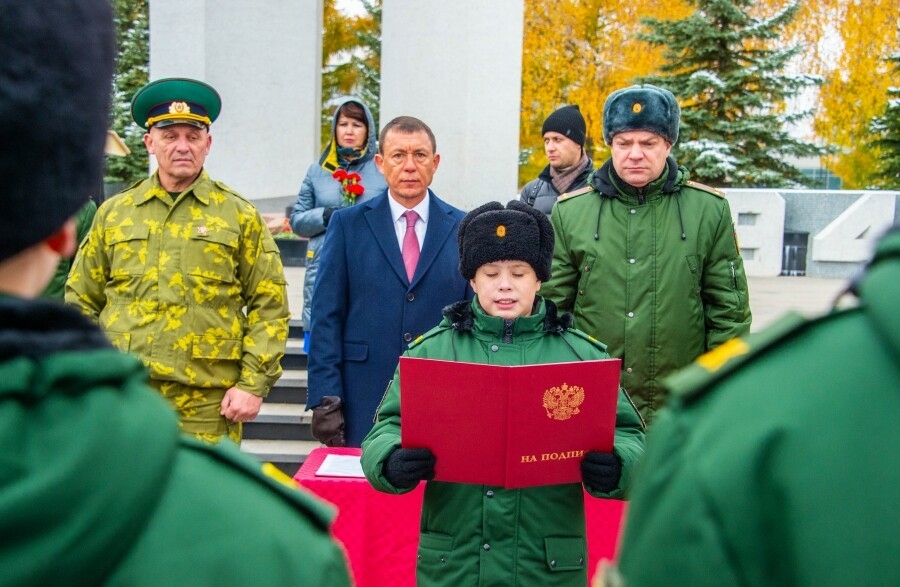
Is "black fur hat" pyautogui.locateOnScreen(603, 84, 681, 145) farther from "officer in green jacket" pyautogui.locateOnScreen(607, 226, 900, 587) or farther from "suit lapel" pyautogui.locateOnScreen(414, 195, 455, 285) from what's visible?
"officer in green jacket" pyautogui.locateOnScreen(607, 226, 900, 587)

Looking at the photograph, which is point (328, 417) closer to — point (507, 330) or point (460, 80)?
point (507, 330)

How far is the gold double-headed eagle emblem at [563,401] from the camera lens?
2666 mm

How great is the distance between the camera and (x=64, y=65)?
3.13 feet

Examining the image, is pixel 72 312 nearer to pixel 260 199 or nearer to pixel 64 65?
pixel 64 65

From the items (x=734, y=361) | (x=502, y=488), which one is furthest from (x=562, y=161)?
(x=734, y=361)

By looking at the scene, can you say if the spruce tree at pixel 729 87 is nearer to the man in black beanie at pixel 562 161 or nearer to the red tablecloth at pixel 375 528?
the man in black beanie at pixel 562 161

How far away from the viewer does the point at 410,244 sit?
4512 mm

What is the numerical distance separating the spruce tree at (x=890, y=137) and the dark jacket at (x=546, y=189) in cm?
1684

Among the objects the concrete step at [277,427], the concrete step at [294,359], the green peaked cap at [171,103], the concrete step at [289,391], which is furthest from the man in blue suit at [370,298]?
the concrete step at [294,359]

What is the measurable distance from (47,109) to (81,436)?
0.32 metres

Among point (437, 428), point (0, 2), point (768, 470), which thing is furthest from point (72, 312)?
point (437, 428)

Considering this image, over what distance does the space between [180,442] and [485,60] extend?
7.14m

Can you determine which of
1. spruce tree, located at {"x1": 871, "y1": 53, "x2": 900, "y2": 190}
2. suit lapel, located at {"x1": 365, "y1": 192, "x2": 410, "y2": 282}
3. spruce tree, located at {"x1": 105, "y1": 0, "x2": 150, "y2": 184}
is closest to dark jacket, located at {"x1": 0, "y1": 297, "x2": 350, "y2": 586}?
suit lapel, located at {"x1": 365, "y1": 192, "x2": 410, "y2": 282}

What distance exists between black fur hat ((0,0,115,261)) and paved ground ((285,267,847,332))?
312 inches
